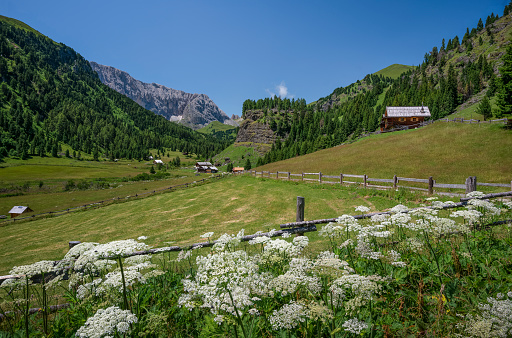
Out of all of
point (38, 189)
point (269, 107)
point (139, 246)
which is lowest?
point (38, 189)

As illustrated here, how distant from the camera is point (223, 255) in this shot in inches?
143

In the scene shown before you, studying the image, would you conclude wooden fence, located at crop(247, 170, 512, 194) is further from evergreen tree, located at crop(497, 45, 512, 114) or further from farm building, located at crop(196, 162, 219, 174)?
farm building, located at crop(196, 162, 219, 174)

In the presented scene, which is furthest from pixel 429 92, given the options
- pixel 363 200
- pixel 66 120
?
pixel 66 120

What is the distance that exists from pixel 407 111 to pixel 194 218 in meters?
89.7

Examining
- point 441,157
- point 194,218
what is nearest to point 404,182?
point 441,157

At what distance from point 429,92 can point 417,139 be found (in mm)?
91069

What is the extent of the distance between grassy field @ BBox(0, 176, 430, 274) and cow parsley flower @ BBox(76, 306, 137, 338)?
10.3 meters

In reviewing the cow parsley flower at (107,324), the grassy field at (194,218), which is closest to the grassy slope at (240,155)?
the grassy field at (194,218)

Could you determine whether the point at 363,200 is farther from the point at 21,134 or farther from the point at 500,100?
the point at 21,134

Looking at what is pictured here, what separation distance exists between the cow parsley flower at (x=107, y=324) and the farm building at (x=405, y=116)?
9315cm

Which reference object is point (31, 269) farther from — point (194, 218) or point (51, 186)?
point (51, 186)

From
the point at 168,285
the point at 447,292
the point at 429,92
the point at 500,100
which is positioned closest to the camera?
the point at 447,292

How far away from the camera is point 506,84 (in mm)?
38188

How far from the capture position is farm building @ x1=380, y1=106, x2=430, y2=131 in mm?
78750
